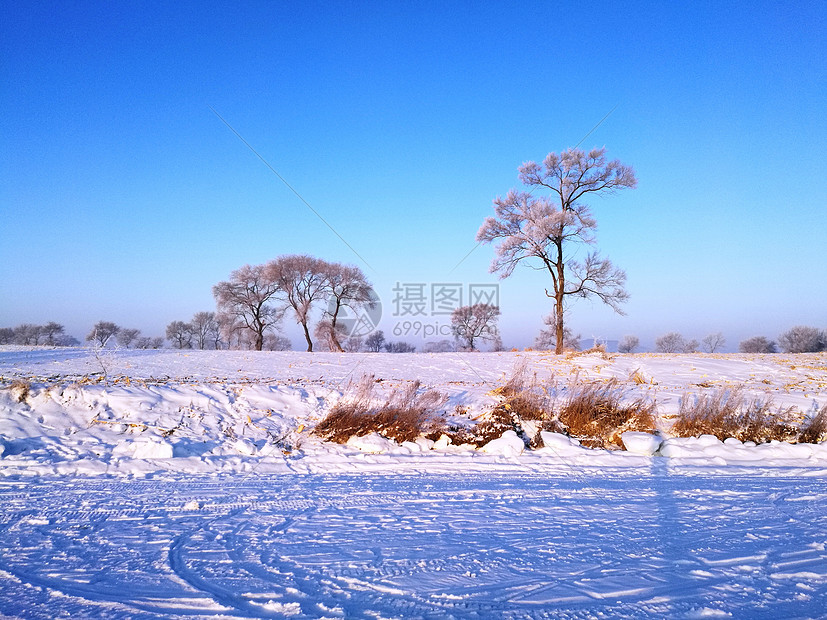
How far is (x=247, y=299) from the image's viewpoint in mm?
39312

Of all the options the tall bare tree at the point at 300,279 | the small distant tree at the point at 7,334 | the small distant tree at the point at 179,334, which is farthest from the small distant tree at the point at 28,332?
the tall bare tree at the point at 300,279

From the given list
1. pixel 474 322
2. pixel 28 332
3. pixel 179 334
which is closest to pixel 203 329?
pixel 179 334

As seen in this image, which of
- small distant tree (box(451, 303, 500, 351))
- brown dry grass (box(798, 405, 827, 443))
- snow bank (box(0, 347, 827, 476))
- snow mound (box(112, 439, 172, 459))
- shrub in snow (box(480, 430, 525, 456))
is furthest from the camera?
small distant tree (box(451, 303, 500, 351))

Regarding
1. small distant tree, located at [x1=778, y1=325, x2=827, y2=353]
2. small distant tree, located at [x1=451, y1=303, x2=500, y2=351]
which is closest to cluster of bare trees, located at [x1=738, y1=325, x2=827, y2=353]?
small distant tree, located at [x1=778, y1=325, x2=827, y2=353]

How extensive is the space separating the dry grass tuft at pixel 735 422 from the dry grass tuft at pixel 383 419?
407 cm

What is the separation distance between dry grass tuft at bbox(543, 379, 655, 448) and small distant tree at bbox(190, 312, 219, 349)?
50.7 meters

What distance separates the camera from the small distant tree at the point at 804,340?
34.9 meters

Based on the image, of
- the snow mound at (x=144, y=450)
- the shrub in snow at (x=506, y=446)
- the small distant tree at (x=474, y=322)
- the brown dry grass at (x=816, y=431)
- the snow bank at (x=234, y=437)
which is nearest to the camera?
the snow bank at (x=234, y=437)

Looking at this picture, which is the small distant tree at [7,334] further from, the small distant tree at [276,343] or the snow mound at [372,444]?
the snow mound at [372,444]

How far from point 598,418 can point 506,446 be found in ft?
6.66

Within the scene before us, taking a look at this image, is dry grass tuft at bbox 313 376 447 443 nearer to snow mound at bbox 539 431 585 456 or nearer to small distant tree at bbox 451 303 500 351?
snow mound at bbox 539 431 585 456

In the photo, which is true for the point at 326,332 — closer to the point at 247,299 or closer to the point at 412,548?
the point at 247,299

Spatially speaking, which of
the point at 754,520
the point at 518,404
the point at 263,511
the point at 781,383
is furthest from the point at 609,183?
the point at 263,511

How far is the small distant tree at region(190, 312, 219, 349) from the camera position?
52750 millimetres
